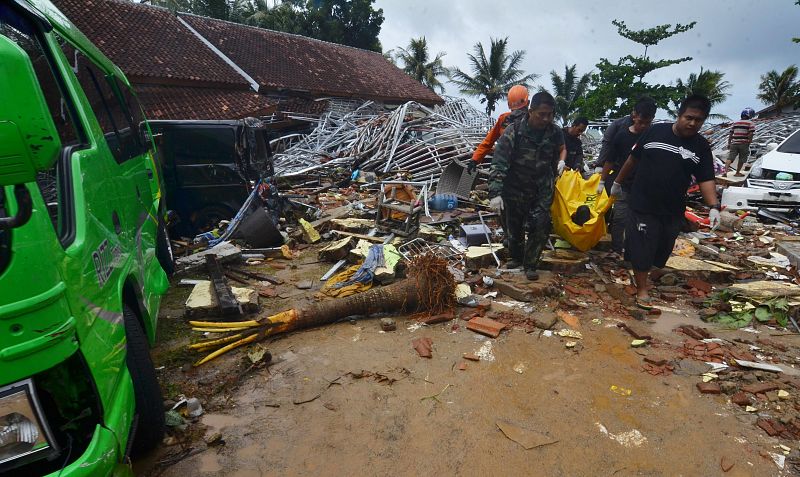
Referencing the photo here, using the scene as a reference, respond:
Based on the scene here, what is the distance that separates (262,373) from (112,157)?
168 cm

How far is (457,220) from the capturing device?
6973 millimetres

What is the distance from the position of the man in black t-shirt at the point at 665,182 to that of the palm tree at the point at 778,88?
25.3m

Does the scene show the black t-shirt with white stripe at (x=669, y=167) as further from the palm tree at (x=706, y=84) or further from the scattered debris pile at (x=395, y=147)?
the palm tree at (x=706, y=84)

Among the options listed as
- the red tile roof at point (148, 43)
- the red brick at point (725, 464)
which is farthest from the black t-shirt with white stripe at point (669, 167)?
the red tile roof at point (148, 43)

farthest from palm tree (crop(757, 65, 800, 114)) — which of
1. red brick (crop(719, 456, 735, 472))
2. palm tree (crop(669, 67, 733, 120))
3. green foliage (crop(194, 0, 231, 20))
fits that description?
green foliage (crop(194, 0, 231, 20))

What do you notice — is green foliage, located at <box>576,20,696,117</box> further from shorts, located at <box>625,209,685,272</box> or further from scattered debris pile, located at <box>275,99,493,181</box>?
shorts, located at <box>625,209,685,272</box>

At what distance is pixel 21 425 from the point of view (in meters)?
1.25

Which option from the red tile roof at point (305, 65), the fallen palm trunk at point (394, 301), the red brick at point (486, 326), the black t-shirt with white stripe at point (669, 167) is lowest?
the red brick at point (486, 326)

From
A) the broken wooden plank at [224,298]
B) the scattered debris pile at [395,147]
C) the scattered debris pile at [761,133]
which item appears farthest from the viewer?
the scattered debris pile at [761,133]

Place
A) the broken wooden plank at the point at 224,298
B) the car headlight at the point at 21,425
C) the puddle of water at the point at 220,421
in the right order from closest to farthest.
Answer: the car headlight at the point at 21,425 < the puddle of water at the point at 220,421 < the broken wooden plank at the point at 224,298

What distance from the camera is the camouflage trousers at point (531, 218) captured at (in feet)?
15.0

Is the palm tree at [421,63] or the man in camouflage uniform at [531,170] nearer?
the man in camouflage uniform at [531,170]

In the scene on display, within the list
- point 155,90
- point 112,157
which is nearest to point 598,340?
point 112,157

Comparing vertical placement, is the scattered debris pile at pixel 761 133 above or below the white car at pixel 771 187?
above
